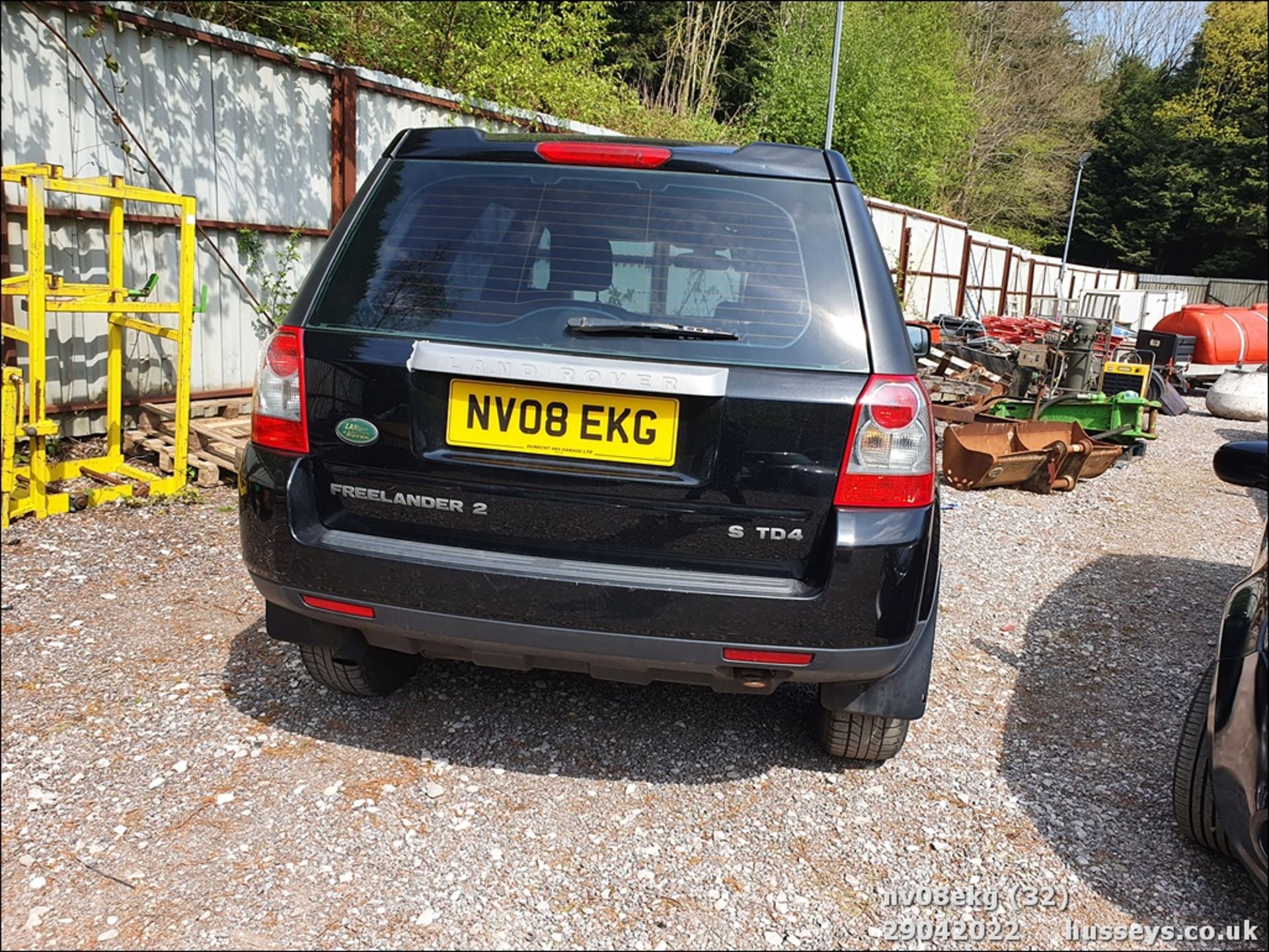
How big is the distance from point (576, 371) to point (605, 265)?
35cm

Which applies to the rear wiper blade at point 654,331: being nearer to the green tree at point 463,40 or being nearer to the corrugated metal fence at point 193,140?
the corrugated metal fence at point 193,140

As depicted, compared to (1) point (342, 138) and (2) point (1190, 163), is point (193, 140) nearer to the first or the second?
(1) point (342, 138)

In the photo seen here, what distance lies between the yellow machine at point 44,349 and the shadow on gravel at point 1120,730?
4.52 m

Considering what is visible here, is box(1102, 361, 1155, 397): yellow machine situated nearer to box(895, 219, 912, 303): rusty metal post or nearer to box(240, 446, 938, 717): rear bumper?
box(895, 219, 912, 303): rusty metal post

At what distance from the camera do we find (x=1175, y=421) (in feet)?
41.5

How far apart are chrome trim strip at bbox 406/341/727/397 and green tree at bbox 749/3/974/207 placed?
2016 cm

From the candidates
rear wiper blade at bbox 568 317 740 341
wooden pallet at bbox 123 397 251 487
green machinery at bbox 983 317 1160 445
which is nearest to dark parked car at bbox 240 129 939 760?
rear wiper blade at bbox 568 317 740 341

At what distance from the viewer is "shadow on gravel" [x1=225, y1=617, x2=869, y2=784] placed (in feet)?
9.48

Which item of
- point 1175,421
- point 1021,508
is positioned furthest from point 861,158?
point 1021,508

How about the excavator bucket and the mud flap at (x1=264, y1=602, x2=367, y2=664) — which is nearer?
the mud flap at (x1=264, y1=602, x2=367, y2=664)

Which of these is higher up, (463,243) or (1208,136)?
(1208,136)

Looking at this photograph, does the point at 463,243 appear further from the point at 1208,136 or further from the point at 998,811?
the point at 1208,136

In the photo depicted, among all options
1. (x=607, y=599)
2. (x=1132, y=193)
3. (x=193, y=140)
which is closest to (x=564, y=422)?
(x=607, y=599)

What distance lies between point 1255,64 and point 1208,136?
41.1 feet
